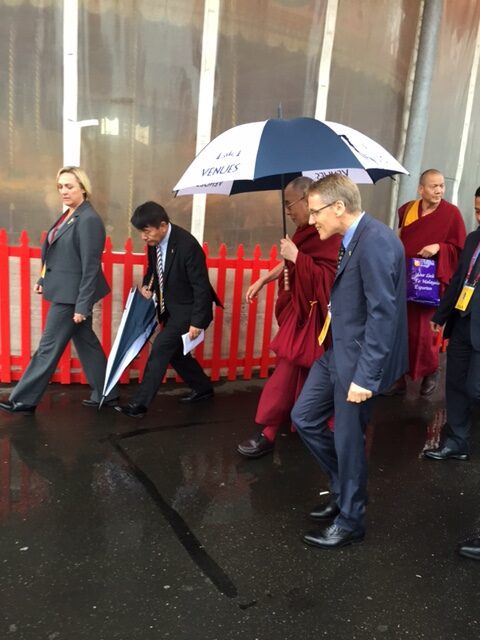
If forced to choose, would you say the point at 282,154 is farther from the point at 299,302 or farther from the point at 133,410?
the point at 133,410

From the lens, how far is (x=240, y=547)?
278 centimetres

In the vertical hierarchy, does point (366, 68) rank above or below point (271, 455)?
above

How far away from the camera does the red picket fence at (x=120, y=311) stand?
4.75 m

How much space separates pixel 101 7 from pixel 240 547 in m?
5.08

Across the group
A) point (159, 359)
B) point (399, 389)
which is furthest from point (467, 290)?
point (159, 359)

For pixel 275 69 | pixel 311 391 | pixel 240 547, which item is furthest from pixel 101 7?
pixel 240 547

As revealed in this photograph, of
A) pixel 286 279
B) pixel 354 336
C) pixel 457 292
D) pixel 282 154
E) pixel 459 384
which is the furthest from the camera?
pixel 459 384

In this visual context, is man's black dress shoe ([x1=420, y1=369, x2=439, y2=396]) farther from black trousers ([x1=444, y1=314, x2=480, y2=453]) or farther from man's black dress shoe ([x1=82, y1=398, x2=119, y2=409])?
man's black dress shoe ([x1=82, y1=398, x2=119, y2=409])

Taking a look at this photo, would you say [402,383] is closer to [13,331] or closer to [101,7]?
[13,331]

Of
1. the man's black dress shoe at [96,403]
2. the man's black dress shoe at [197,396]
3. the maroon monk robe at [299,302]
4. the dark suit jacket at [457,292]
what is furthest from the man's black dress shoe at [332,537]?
the man's black dress shoe at [96,403]

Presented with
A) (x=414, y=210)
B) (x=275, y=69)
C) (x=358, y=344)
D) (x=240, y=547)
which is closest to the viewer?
(x=358, y=344)

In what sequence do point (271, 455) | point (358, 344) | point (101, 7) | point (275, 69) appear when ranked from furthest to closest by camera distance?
1. point (275, 69)
2. point (101, 7)
3. point (271, 455)
4. point (358, 344)

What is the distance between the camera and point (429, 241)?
15.6ft

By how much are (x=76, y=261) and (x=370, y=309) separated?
247cm
